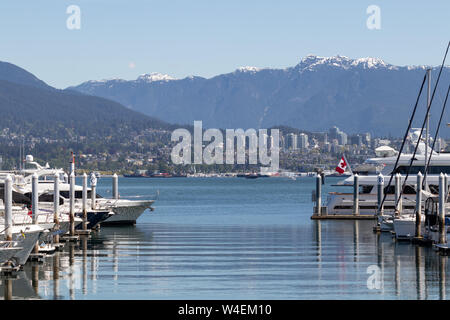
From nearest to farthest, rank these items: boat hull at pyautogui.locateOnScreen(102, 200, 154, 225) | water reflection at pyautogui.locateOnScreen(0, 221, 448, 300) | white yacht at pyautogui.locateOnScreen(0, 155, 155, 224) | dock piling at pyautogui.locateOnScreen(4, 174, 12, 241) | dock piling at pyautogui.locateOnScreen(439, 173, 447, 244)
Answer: water reflection at pyautogui.locateOnScreen(0, 221, 448, 300), dock piling at pyautogui.locateOnScreen(4, 174, 12, 241), dock piling at pyautogui.locateOnScreen(439, 173, 447, 244), white yacht at pyautogui.locateOnScreen(0, 155, 155, 224), boat hull at pyautogui.locateOnScreen(102, 200, 154, 225)

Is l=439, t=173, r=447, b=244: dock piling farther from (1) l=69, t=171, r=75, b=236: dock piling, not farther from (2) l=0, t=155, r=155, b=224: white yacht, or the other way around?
(2) l=0, t=155, r=155, b=224: white yacht

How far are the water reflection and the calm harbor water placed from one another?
0.03 metres

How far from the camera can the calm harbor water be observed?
3011 centimetres

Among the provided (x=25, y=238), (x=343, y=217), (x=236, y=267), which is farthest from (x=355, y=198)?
(x=25, y=238)

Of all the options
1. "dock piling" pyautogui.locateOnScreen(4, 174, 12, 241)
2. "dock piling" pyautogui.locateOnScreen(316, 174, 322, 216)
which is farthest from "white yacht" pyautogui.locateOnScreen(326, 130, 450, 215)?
"dock piling" pyautogui.locateOnScreen(4, 174, 12, 241)

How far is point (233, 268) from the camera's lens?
118 feet

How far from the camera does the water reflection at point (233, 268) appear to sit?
98.7ft

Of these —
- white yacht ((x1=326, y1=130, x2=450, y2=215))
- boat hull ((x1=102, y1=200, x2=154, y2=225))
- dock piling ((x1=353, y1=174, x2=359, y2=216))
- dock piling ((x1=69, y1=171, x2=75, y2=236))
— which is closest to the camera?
dock piling ((x1=69, y1=171, x2=75, y2=236))

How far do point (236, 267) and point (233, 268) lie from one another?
423mm

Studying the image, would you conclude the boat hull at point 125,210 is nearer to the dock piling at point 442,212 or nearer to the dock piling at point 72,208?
the dock piling at point 72,208

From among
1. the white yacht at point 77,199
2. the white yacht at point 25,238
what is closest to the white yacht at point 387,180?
the white yacht at point 77,199

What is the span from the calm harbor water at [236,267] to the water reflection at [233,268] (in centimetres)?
3
